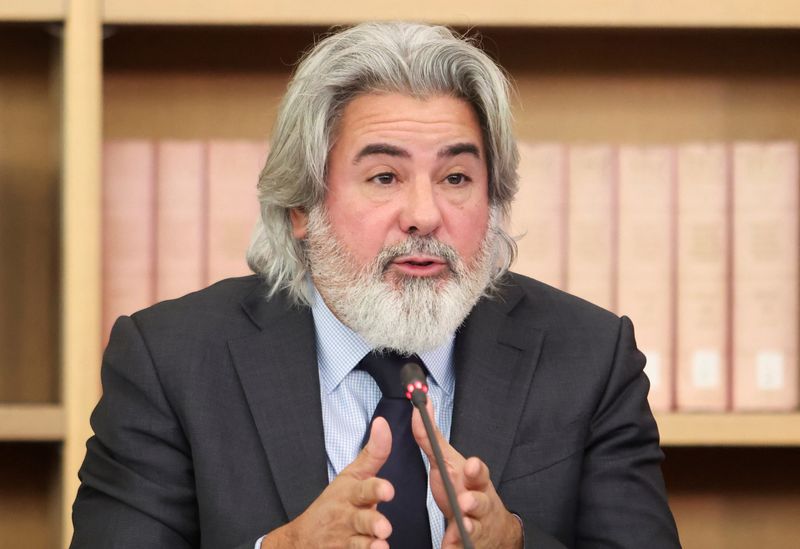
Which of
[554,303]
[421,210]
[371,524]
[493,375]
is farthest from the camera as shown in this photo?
[554,303]

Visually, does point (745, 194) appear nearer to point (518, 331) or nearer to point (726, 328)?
point (726, 328)

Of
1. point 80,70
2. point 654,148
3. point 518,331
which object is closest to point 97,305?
point 80,70

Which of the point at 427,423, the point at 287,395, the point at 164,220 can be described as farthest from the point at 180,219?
the point at 427,423

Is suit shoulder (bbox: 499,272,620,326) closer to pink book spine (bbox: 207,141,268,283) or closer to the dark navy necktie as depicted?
the dark navy necktie

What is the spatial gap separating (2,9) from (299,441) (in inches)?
33.3

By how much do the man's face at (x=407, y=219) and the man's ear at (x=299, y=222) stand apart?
4.8 inches

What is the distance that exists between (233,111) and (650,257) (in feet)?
2.72

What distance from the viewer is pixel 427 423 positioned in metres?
1.27

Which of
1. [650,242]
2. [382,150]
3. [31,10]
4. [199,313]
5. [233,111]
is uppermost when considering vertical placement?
[31,10]

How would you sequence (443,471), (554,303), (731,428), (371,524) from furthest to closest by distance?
(731,428) → (554,303) → (371,524) → (443,471)

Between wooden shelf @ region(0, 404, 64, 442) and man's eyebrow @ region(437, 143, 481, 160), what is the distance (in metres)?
0.77

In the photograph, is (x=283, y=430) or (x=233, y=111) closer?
(x=283, y=430)

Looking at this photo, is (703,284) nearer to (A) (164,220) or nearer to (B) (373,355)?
(B) (373,355)

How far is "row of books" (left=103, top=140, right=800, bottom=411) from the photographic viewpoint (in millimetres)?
2039
